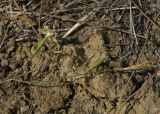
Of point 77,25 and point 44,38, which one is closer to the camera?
point 44,38

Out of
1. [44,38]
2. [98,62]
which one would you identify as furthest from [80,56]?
[44,38]

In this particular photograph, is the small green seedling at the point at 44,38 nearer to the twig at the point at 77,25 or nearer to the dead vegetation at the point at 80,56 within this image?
the dead vegetation at the point at 80,56

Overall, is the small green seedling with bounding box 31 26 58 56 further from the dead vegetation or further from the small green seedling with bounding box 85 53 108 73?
the small green seedling with bounding box 85 53 108 73

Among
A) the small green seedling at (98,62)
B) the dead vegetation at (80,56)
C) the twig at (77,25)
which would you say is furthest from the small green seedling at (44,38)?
the small green seedling at (98,62)

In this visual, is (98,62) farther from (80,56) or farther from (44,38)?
(44,38)

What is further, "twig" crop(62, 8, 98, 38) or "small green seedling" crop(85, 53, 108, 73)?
"twig" crop(62, 8, 98, 38)

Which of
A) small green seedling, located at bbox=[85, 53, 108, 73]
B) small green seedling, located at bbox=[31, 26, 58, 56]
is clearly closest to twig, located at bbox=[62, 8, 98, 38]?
small green seedling, located at bbox=[31, 26, 58, 56]

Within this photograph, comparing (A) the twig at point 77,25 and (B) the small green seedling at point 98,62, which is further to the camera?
(A) the twig at point 77,25

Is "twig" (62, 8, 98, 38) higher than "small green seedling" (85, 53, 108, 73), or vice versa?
"twig" (62, 8, 98, 38)

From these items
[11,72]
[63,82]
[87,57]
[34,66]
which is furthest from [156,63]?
[11,72]
